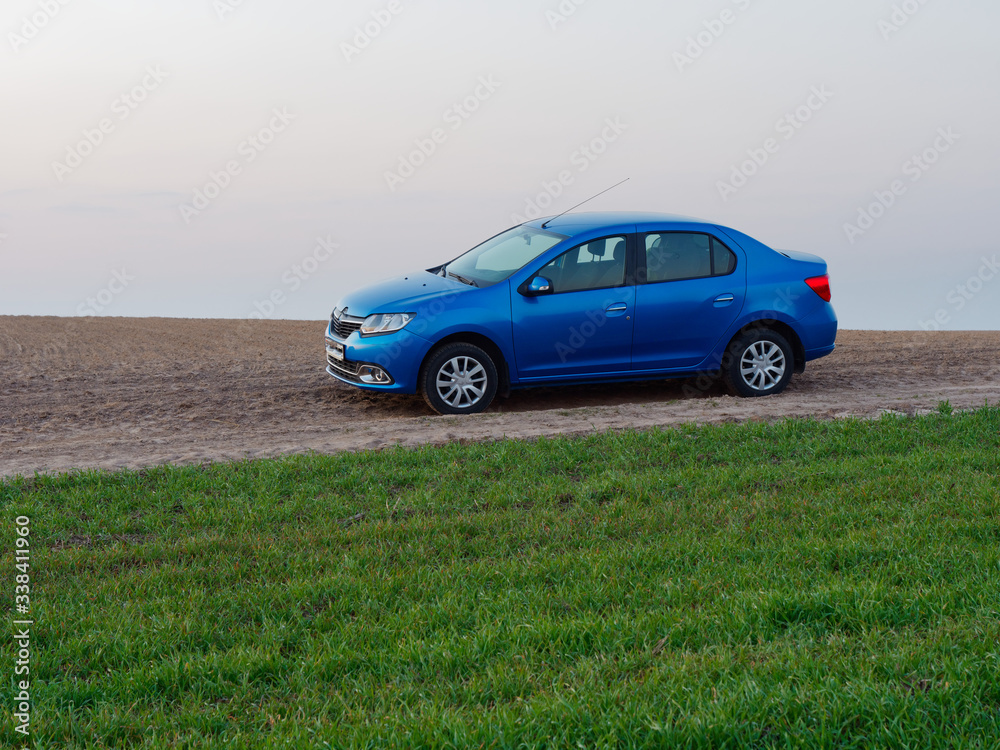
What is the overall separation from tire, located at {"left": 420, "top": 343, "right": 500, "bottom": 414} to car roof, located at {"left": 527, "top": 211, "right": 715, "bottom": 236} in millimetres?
1741

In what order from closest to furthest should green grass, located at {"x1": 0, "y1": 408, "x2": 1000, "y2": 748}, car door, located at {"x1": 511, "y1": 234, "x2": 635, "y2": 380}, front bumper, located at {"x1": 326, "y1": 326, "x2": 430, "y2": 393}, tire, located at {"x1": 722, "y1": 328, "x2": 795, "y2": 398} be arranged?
green grass, located at {"x1": 0, "y1": 408, "x2": 1000, "y2": 748} < front bumper, located at {"x1": 326, "y1": 326, "x2": 430, "y2": 393} < car door, located at {"x1": 511, "y1": 234, "x2": 635, "y2": 380} < tire, located at {"x1": 722, "y1": 328, "x2": 795, "y2": 398}

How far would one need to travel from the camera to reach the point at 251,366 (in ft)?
38.4

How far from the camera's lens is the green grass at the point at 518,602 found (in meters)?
3.09

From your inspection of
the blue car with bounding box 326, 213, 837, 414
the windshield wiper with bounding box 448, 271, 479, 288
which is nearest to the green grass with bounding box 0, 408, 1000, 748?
the blue car with bounding box 326, 213, 837, 414

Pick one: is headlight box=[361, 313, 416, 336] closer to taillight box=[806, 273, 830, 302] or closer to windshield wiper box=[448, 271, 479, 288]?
windshield wiper box=[448, 271, 479, 288]

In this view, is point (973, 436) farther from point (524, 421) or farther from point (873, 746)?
point (873, 746)

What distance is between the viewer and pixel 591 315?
350 inches

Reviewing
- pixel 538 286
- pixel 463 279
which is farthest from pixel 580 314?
pixel 463 279

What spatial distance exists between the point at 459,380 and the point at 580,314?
1462 millimetres

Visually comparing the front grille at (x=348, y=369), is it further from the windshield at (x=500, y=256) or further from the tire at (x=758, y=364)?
the tire at (x=758, y=364)

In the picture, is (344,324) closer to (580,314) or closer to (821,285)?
(580,314)

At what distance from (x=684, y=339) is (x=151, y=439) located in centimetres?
559

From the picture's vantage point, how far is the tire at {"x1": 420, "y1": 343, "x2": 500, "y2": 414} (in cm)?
864

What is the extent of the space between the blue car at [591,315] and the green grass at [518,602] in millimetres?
2024
